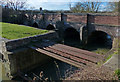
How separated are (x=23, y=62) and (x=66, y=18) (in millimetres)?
9320

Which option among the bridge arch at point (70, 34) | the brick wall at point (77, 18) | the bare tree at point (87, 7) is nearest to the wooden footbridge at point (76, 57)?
the brick wall at point (77, 18)

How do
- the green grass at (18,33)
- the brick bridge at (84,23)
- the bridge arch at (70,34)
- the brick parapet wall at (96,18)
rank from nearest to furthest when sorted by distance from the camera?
the green grass at (18,33) < the brick parapet wall at (96,18) < the brick bridge at (84,23) < the bridge arch at (70,34)

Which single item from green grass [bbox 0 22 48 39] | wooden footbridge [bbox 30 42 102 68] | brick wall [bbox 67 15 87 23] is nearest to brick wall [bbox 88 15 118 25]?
brick wall [bbox 67 15 87 23]

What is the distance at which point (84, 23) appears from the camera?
13.3 metres

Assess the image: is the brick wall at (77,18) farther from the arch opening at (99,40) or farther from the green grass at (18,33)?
the green grass at (18,33)

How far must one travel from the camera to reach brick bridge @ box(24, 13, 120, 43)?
37.3 feet

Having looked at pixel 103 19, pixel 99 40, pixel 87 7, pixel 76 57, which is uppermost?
pixel 87 7

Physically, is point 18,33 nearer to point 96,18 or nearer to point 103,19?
point 96,18

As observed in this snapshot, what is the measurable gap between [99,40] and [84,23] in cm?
406

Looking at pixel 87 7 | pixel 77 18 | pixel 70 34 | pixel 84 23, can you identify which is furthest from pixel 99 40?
pixel 87 7

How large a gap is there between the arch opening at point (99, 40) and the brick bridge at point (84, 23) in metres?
0.26

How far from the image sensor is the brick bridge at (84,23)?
37.3ft

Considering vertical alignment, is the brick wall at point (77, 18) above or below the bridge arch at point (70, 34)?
above

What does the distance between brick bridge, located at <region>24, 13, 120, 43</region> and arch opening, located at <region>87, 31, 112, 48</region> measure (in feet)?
0.85
